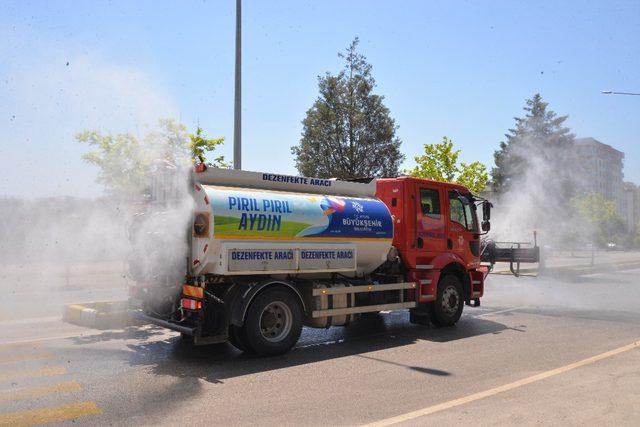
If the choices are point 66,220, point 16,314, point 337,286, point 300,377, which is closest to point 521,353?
point 337,286

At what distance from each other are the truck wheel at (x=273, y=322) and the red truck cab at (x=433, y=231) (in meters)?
2.81

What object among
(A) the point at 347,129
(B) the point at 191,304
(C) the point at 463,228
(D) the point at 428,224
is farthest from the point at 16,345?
(A) the point at 347,129

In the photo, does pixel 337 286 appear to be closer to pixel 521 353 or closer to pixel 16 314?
pixel 521 353

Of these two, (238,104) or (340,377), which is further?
(238,104)

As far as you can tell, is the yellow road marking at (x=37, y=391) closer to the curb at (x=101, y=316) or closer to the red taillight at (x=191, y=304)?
the red taillight at (x=191, y=304)

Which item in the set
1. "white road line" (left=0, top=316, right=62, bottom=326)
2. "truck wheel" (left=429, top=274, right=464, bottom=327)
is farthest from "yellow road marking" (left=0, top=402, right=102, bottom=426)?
"truck wheel" (left=429, top=274, right=464, bottom=327)

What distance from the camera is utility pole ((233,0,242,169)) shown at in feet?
37.3

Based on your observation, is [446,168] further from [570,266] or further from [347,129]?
[570,266]

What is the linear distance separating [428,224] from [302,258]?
3187 mm

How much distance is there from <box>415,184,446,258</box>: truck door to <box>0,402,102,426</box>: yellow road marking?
20.9ft

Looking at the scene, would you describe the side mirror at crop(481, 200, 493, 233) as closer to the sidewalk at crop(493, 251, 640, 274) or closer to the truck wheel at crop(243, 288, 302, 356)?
the truck wheel at crop(243, 288, 302, 356)

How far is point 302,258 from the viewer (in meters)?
8.07

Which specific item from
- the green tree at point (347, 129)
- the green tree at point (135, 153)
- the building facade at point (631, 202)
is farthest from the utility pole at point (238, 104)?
the building facade at point (631, 202)

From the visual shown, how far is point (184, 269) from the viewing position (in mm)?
7629
